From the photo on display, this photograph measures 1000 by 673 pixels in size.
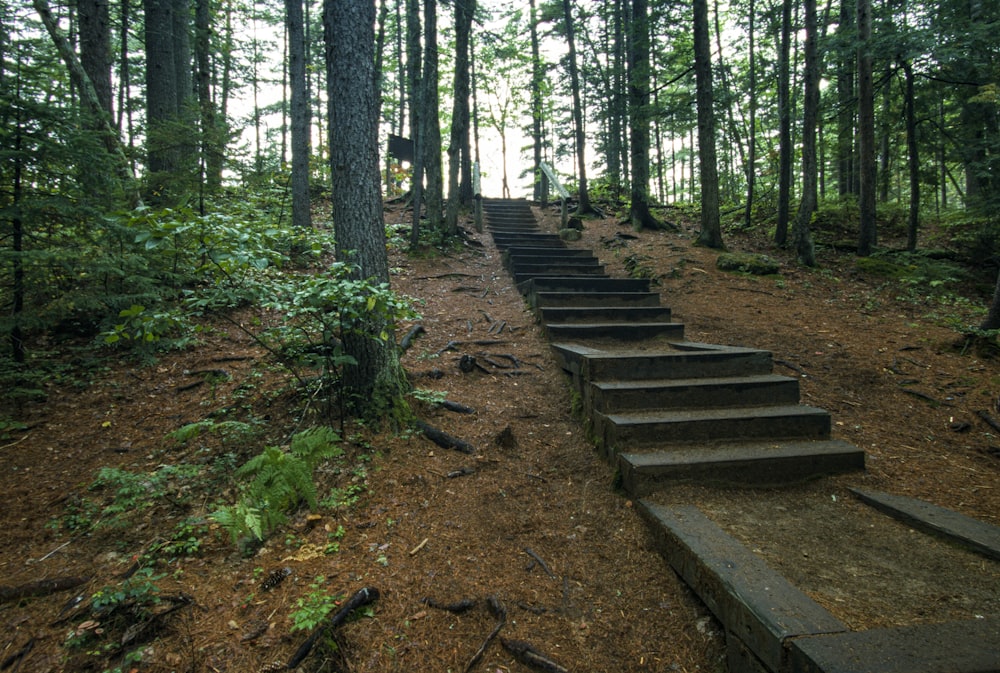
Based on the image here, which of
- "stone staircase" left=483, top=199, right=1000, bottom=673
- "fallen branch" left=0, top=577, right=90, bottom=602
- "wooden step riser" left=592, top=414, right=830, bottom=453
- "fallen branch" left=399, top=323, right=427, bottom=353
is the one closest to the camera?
"stone staircase" left=483, top=199, right=1000, bottom=673

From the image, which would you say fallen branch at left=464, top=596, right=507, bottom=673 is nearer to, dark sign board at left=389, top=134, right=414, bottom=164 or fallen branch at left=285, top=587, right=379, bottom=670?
fallen branch at left=285, top=587, right=379, bottom=670

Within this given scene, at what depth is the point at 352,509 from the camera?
3303mm

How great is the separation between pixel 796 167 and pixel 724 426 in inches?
879

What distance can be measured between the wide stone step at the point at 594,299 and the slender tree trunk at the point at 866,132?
6.39 metres

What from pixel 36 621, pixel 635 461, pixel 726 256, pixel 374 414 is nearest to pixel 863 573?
pixel 635 461

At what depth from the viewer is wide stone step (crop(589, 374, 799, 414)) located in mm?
4098

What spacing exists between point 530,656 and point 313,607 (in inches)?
46.3

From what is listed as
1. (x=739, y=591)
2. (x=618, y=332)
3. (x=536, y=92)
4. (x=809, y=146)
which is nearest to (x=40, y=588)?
(x=739, y=591)

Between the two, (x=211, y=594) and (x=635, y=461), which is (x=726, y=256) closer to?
(x=635, y=461)

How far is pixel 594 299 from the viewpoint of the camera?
720cm

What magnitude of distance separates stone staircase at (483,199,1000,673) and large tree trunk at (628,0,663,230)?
20.9ft

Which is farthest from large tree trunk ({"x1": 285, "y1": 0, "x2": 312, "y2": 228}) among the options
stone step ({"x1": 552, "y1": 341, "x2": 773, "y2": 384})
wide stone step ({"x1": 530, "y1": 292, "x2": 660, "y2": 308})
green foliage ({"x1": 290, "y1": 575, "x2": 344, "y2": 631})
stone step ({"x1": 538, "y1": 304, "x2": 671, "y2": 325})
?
green foliage ({"x1": 290, "y1": 575, "x2": 344, "y2": 631})

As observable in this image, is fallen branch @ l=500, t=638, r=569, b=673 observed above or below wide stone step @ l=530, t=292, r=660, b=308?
below

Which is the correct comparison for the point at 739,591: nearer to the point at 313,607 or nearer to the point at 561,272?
the point at 313,607
